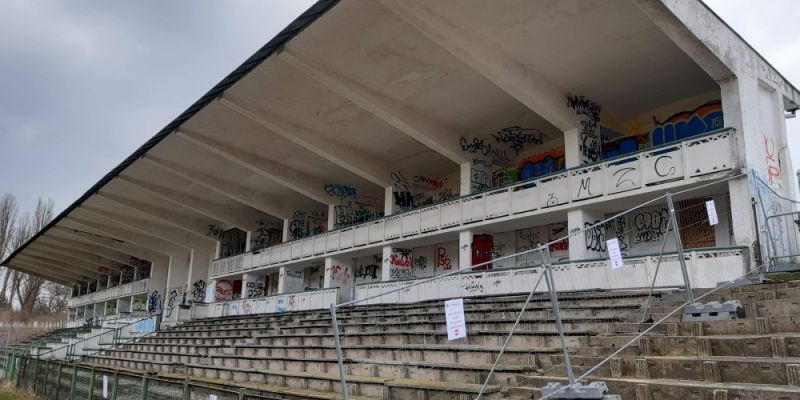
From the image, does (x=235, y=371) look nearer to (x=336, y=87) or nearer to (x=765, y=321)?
(x=336, y=87)

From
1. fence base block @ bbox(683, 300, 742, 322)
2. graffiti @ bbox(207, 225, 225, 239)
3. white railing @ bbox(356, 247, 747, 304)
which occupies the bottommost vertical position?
fence base block @ bbox(683, 300, 742, 322)

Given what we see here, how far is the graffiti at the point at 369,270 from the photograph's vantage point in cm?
2577

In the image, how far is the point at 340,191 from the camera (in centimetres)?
2645

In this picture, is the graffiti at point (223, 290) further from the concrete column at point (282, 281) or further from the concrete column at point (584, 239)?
the concrete column at point (584, 239)

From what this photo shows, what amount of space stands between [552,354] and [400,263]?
15374mm

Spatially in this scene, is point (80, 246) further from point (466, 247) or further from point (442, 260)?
point (466, 247)

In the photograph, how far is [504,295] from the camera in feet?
50.7

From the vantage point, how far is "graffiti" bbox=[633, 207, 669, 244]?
633 inches

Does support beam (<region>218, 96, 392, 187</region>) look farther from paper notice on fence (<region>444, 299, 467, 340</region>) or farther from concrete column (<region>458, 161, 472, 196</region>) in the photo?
paper notice on fence (<region>444, 299, 467, 340</region>)

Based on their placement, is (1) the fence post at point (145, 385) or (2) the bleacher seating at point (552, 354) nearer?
(2) the bleacher seating at point (552, 354)

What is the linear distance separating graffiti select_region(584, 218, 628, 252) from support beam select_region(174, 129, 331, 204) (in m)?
13.4

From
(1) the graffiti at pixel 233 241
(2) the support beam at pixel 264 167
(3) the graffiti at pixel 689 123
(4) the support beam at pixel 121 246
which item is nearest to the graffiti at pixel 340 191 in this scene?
(2) the support beam at pixel 264 167

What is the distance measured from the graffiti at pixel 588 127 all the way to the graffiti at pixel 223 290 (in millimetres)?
24232

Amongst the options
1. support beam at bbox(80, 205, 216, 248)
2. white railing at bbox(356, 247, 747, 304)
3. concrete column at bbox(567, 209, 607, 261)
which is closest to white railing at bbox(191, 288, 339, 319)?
white railing at bbox(356, 247, 747, 304)
